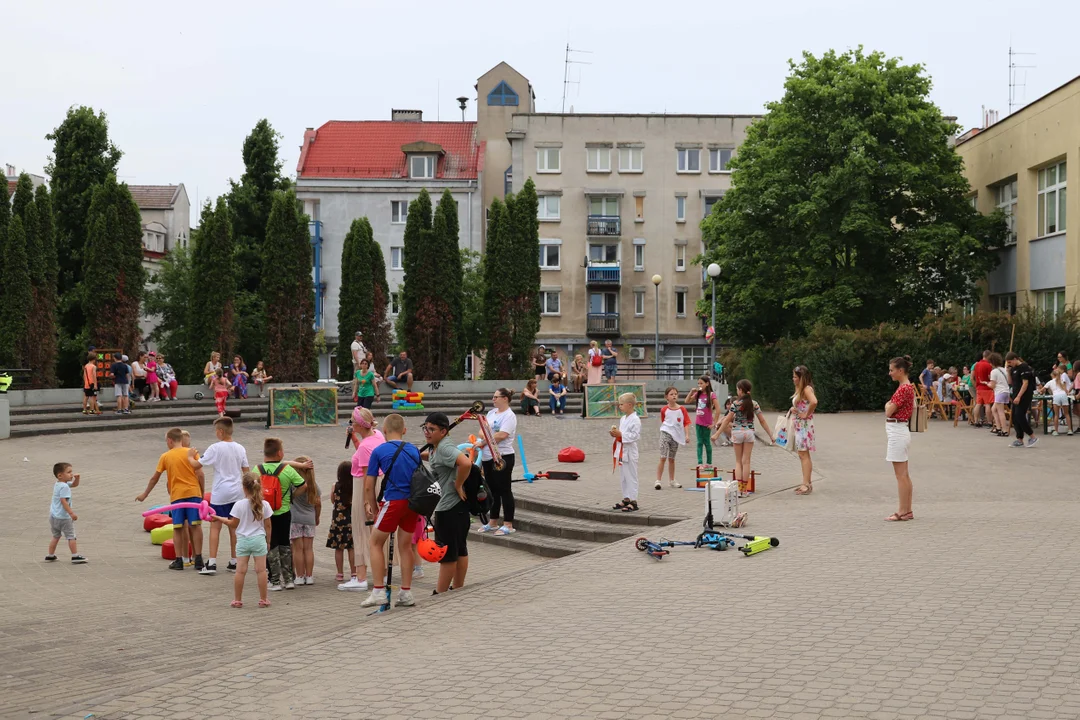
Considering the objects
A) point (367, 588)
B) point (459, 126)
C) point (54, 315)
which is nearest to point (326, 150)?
point (459, 126)

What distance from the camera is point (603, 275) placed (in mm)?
60656

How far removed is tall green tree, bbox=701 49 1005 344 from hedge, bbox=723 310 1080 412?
4.00m

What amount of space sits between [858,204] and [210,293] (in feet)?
69.9

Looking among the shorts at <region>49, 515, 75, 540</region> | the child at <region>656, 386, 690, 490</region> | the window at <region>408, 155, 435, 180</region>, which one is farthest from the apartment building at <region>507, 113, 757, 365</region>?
the shorts at <region>49, 515, 75, 540</region>

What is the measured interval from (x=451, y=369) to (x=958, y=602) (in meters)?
32.7

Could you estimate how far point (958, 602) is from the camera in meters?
9.00

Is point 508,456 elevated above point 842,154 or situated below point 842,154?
below

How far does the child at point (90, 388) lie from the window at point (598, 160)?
118ft

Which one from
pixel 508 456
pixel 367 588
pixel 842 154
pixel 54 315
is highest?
pixel 842 154

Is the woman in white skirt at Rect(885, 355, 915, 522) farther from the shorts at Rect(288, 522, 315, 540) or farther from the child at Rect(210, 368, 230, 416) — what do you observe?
the child at Rect(210, 368, 230, 416)

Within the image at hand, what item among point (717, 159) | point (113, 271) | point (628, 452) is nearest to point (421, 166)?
point (717, 159)

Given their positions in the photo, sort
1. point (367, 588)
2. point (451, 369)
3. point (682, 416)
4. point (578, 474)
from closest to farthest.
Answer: point (367, 588) < point (682, 416) < point (578, 474) < point (451, 369)

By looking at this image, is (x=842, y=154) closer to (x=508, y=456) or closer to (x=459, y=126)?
(x=508, y=456)

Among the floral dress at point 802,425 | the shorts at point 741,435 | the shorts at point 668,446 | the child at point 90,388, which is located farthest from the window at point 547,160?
the floral dress at point 802,425
